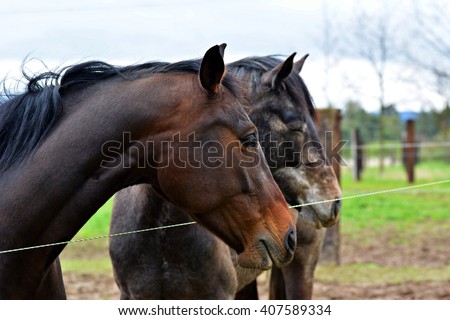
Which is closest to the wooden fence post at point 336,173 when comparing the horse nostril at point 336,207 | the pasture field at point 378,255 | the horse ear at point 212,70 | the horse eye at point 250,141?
the pasture field at point 378,255

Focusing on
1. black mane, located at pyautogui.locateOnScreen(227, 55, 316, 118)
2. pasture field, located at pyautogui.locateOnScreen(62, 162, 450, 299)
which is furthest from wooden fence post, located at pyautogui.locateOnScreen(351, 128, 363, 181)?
black mane, located at pyautogui.locateOnScreen(227, 55, 316, 118)

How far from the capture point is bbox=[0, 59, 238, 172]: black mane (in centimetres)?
321

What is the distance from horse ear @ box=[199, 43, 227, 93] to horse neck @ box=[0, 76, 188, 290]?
0.58ft

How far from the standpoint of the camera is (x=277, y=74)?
15.4 ft

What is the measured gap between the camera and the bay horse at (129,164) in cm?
314

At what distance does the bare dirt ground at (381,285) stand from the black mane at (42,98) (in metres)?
4.68

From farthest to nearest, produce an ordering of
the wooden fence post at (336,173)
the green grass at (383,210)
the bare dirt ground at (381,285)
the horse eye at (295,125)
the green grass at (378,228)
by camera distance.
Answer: the green grass at (383,210) < the wooden fence post at (336,173) < the green grass at (378,228) < the bare dirt ground at (381,285) < the horse eye at (295,125)

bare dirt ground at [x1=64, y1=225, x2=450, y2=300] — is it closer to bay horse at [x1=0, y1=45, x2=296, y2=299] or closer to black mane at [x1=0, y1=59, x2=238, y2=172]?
bay horse at [x1=0, y1=45, x2=296, y2=299]

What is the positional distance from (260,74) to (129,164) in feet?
6.23

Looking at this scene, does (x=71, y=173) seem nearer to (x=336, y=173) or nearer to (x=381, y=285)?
(x=381, y=285)

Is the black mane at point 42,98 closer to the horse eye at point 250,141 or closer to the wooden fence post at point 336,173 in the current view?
the horse eye at point 250,141

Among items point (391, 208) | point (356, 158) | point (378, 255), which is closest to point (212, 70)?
point (378, 255)

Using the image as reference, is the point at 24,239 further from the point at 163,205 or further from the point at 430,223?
the point at 430,223

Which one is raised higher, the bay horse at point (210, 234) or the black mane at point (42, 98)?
the black mane at point (42, 98)
